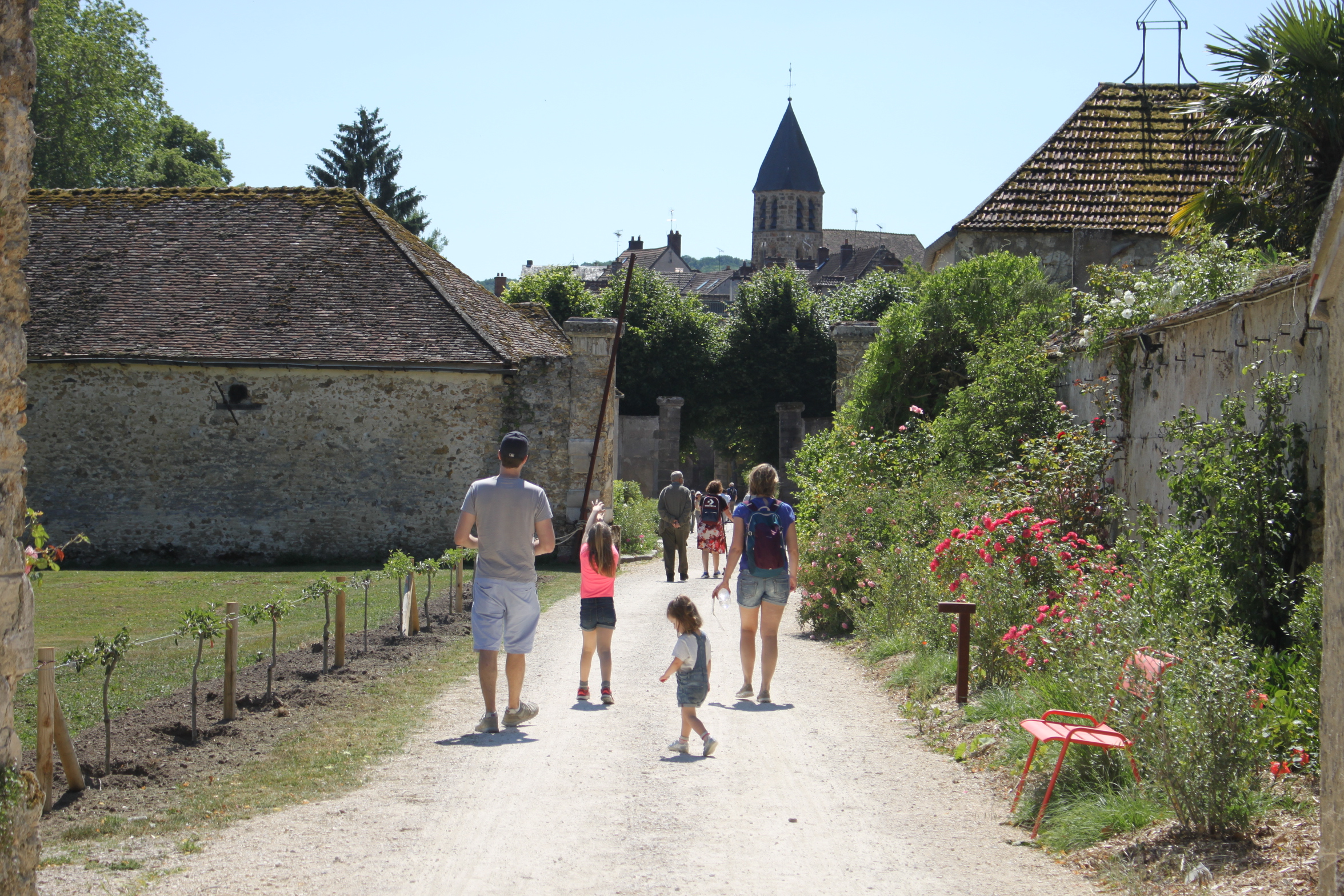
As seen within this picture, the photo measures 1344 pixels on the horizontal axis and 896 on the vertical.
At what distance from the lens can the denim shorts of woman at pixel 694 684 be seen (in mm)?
6508

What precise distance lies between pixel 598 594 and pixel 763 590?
1258mm

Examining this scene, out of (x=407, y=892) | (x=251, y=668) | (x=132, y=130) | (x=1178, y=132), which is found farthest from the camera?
(x=132, y=130)

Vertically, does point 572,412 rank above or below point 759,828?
above

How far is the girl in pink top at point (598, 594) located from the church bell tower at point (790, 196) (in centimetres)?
8902

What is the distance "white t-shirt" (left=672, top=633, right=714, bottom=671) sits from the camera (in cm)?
659

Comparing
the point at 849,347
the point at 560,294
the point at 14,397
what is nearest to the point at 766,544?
the point at 14,397

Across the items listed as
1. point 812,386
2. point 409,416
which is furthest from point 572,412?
point 812,386

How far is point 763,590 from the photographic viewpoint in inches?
318

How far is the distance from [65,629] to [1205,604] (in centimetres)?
1096

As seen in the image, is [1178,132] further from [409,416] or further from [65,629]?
[65,629]

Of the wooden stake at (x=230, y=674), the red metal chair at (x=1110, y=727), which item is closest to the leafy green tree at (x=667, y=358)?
the wooden stake at (x=230, y=674)

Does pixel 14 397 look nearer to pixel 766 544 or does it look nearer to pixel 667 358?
pixel 766 544

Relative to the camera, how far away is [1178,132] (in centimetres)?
1828

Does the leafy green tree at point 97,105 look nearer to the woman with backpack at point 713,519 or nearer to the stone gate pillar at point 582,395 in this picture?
the stone gate pillar at point 582,395
